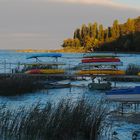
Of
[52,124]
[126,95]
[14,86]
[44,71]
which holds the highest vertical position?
[52,124]

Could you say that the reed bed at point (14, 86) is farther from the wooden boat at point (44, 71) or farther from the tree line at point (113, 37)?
the tree line at point (113, 37)

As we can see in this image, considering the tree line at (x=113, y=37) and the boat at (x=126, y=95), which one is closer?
the boat at (x=126, y=95)

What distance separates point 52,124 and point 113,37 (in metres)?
173

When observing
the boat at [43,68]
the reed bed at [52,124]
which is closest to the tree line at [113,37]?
the boat at [43,68]

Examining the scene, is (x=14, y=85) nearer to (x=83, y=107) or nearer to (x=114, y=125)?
(x=114, y=125)

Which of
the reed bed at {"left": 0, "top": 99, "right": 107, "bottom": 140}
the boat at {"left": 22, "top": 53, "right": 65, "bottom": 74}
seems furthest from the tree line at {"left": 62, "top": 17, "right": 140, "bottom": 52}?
the reed bed at {"left": 0, "top": 99, "right": 107, "bottom": 140}

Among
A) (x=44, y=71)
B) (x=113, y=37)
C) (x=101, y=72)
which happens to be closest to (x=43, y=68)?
(x=44, y=71)

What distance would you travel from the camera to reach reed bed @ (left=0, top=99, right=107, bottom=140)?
1530 centimetres

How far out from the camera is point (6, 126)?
15703 millimetres

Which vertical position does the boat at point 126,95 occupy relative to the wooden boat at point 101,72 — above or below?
above

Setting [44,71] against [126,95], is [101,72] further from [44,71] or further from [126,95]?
[126,95]

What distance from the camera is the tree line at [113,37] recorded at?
180 m

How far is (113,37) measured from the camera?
615 feet

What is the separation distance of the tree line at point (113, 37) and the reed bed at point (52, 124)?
159982 mm
